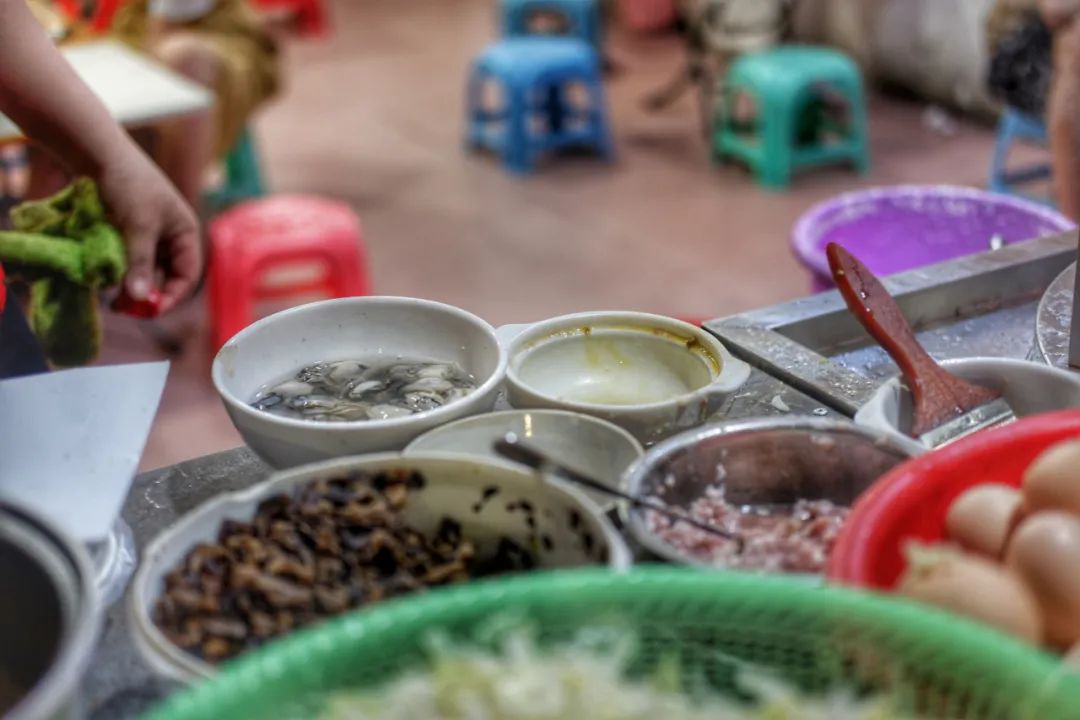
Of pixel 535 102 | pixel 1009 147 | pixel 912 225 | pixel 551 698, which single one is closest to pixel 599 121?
pixel 535 102

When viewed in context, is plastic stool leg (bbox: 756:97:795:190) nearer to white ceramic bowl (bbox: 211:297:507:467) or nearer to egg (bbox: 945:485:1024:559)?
white ceramic bowl (bbox: 211:297:507:467)

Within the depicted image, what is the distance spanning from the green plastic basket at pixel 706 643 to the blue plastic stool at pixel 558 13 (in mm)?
5012

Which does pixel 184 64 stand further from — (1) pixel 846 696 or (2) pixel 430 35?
(1) pixel 846 696

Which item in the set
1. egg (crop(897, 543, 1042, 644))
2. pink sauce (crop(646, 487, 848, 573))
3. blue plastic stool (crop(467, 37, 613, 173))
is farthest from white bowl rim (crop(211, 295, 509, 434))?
blue plastic stool (crop(467, 37, 613, 173))

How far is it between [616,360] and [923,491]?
45 centimetres

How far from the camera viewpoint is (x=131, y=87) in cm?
290

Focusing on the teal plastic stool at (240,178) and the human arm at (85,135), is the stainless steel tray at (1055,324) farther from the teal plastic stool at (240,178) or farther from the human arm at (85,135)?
the teal plastic stool at (240,178)

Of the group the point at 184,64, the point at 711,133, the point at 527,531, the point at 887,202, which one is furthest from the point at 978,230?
the point at 711,133

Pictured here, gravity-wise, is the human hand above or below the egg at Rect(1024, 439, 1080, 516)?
below

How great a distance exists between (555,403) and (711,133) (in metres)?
4.31

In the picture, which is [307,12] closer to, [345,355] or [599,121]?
[599,121]

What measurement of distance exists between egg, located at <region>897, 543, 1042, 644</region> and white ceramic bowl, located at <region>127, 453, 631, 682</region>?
0.21 meters

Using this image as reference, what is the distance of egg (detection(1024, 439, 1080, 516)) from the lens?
0.85 metres

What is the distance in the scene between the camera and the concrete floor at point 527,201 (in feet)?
12.4
